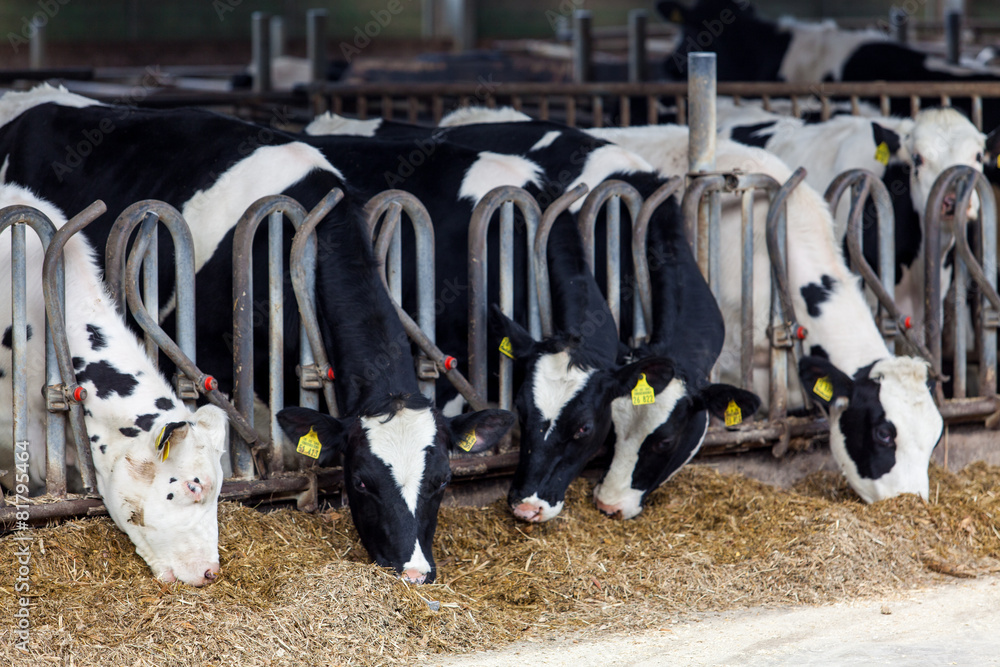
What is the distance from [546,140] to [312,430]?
268 centimetres

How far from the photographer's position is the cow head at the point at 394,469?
155 inches

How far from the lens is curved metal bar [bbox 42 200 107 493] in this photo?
3.97 m

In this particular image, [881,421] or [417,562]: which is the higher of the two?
[881,421]

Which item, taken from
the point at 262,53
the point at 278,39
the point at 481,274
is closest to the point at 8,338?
the point at 481,274

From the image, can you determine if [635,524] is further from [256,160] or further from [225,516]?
[256,160]

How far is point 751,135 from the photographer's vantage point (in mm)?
7488

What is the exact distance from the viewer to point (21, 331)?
403 centimetres

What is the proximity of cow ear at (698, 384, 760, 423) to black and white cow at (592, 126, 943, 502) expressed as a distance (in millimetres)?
478

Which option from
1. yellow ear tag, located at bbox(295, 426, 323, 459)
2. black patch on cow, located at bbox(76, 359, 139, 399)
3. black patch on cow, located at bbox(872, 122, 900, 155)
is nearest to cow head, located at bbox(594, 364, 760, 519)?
yellow ear tag, located at bbox(295, 426, 323, 459)

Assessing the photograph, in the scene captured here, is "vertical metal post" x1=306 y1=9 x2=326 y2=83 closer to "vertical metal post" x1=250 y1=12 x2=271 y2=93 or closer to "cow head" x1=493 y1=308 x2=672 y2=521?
"vertical metal post" x1=250 y1=12 x2=271 y2=93

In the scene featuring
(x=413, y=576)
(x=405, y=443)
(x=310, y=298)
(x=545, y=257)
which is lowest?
(x=413, y=576)

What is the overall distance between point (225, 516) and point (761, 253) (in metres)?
2.99

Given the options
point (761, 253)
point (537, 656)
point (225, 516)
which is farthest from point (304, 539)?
point (761, 253)

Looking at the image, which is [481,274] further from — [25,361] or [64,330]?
[25,361]
